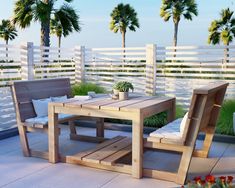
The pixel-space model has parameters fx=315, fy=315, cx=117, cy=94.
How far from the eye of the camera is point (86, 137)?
4707 mm

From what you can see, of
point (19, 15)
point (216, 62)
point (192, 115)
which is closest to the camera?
point (192, 115)

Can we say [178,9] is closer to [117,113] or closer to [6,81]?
[6,81]

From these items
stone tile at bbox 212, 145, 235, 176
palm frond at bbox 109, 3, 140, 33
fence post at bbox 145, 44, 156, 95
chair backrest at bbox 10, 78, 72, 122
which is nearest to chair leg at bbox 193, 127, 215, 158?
stone tile at bbox 212, 145, 235, 176

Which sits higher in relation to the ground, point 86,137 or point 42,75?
point 42,75

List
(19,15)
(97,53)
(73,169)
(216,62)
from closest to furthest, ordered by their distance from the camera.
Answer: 1. (73,169)
2. (216,62)
3. (97,53)
4. (19,15)

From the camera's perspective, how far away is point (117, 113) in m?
3.34

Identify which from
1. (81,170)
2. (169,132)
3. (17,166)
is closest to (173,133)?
(169,132)

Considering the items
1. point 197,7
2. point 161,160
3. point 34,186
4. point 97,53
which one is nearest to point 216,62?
point 97,53

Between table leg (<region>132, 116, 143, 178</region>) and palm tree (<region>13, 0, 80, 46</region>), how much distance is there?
7.31 m

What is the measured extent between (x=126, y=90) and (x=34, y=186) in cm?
161

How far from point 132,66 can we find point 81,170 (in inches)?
158

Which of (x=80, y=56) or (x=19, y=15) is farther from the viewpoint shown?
(x=19, y=15)

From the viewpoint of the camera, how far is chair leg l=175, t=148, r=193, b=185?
3055mm

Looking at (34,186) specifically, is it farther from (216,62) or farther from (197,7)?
(197,7)
